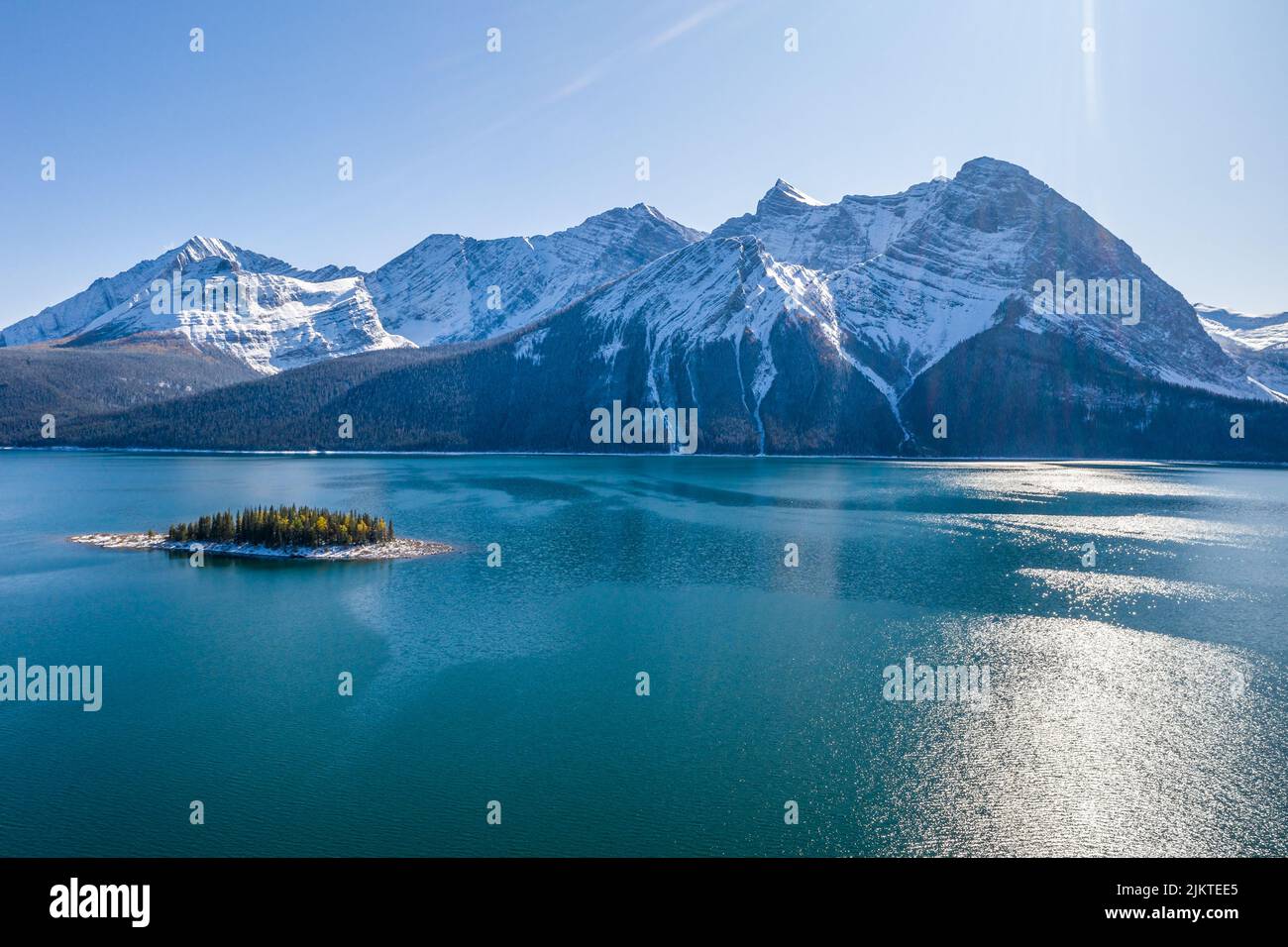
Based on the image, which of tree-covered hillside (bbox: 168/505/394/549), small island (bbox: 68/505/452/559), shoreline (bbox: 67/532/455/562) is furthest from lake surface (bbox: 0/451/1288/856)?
tree-covered hillside (bbox: 168/505/394/549)

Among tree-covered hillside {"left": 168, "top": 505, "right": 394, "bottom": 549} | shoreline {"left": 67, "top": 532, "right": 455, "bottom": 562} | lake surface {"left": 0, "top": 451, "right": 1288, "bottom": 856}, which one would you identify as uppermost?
tree-covered hillside {"left": 168, "top": 505, "right": 394, "bottom": 549}

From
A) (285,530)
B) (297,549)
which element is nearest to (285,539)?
(285,530)

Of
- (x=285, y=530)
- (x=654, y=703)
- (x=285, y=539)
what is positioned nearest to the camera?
(x=654, y=703)

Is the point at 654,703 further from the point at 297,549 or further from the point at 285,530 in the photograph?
the point at 285,530

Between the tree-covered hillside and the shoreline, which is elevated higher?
the tree-covered hillside

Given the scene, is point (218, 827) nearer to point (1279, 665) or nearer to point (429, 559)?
point (429, 559)

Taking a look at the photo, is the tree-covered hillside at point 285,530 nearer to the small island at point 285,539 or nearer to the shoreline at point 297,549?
the small island at point 285,539

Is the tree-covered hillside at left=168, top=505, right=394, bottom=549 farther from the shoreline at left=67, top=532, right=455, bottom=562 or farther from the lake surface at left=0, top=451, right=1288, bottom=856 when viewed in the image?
the lake surface at left=0, top=451, right=1288, bottom=856

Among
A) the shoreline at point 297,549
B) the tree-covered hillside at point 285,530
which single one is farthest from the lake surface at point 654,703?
the tree-covered hillside at point 285,530
